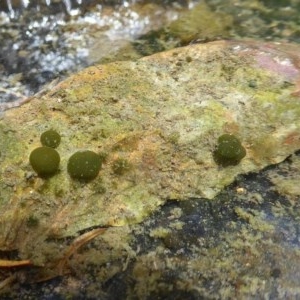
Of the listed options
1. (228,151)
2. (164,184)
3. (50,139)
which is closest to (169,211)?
(164,184)

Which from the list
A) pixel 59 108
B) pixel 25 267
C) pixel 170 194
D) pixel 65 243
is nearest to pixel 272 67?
pixel 170 194

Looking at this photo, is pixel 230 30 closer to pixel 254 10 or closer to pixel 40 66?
pixel 254 10

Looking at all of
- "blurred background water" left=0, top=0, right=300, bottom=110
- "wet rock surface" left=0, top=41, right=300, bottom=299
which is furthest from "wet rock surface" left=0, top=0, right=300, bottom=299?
"blurred background water" left=0, top=0, right=300, bottom=110

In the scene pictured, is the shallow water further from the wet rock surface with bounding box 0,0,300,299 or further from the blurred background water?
the wet rock surface with bounding box 0,0,300,299

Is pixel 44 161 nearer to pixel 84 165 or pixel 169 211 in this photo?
pixel 84 165

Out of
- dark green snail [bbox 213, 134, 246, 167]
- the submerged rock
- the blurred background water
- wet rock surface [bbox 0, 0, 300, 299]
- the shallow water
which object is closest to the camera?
wet rock surface [bbox 0, 0, 300, 299]
